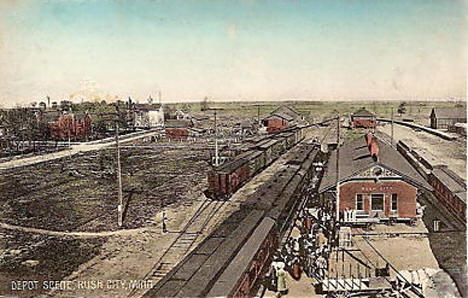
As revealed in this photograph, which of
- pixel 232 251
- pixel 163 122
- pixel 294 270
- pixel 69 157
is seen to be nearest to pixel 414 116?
pixel 294 270

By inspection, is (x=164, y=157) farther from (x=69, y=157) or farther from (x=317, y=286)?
(x=317, y=286)

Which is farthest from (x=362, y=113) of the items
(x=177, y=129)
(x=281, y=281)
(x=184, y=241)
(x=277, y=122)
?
(x=177, y=129)

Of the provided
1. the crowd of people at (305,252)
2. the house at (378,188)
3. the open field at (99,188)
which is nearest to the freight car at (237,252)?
the crowd of people at (305,252)

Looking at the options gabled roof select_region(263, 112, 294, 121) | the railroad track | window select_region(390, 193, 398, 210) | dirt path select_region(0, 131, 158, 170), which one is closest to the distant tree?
window select_region(390, 193, 398, 210)

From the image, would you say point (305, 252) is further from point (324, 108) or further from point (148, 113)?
point (148, 113)

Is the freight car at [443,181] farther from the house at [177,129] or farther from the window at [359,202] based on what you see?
the house at [177,129]
